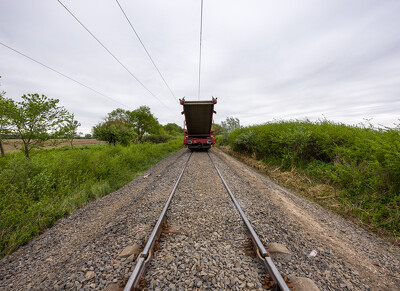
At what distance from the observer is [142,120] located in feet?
125

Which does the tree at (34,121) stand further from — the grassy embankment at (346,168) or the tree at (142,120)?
the tree at (142,120)

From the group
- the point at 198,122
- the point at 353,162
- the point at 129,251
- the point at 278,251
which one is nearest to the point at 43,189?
the point at 129,251

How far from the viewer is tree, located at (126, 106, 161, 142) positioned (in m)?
37.6

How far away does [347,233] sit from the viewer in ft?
10.2

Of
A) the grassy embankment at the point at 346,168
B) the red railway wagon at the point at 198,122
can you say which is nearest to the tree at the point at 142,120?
the red railway wagon at the point at 198,122

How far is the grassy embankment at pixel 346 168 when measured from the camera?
367 cm

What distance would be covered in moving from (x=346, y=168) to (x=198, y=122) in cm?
973

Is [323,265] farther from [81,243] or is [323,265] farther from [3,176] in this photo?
[3,176]

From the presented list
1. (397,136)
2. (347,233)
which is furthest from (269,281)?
(397,136)

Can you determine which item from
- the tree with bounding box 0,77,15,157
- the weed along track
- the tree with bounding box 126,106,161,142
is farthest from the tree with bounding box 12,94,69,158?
the tree with bounding box 126,106,161,142

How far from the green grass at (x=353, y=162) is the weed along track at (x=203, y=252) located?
84 centimetres

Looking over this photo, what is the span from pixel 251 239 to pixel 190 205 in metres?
1.64

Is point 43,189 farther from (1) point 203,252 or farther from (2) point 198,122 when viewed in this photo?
(2) point 198,122

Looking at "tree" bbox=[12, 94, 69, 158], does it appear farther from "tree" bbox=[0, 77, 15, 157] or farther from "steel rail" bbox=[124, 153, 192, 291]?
"steel rail" bbox=[124, 153, 192, 291]
